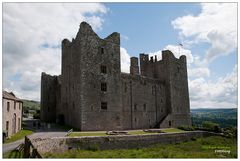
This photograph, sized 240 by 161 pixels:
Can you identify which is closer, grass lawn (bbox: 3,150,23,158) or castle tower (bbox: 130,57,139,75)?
grass lawn (bbox: 3,150,23,158)

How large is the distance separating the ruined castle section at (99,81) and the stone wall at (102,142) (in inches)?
332

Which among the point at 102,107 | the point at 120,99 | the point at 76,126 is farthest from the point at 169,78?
the point at 76,126

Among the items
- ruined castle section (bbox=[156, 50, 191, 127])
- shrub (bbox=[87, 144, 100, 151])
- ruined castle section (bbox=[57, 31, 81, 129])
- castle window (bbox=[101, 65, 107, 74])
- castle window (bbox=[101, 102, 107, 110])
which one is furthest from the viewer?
ruined castle section (bbox=[156, 50, 191, 127])

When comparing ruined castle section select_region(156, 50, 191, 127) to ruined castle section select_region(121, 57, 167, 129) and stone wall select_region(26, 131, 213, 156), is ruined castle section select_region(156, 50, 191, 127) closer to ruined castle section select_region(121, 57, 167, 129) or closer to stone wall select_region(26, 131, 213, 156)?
ruined castle section select_region(121, 57, 167, 129)

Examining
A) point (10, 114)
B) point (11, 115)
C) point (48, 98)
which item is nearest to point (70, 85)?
point (48, 98)

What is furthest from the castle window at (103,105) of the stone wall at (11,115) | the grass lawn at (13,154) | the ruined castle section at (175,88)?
the grass lawn at (13,154)

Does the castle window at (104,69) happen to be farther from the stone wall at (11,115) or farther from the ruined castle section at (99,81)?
the stone wall at (11,115)

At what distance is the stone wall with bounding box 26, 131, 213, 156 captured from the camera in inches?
969

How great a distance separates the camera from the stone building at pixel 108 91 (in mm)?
39031

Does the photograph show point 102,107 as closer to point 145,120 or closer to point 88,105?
point 88,105

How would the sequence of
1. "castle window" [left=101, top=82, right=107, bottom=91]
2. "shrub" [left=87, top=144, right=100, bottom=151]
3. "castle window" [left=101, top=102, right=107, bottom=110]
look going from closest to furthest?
"shrub" [left=87, top=144, right=100, bottom=151] → "castle window" [left=101, top=102, right=107, bottom=110] → "castle window" [left=101, top=82, right=107, bottom=91]

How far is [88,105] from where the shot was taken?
38.2 m

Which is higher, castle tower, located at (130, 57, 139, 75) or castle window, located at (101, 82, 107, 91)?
castle tower, located at (130, 57, 139, 75)

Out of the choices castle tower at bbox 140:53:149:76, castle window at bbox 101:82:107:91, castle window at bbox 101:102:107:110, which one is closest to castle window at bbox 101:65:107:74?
castle window at bbox 101:82:107:91
